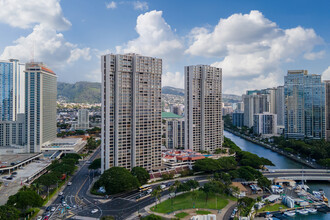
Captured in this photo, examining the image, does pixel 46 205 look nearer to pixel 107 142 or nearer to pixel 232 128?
pixel 107 142

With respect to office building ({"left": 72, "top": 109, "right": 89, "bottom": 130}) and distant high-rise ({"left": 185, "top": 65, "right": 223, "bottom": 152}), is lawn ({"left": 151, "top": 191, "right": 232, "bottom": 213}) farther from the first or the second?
office building ({"left": 72, "top": 109, "right": 89, "bottom": 130})

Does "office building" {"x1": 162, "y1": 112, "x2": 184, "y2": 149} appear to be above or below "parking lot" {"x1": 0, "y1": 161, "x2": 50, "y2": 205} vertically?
above

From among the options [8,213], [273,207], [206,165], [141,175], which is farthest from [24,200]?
[273,207]

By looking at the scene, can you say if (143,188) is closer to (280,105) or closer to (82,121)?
(82,121)

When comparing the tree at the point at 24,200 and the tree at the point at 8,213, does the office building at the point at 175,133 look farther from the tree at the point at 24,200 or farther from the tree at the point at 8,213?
the tree at the point at 8,213

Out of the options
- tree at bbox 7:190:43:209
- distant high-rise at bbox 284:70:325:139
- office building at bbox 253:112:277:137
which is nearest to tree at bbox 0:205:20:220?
tree at bbox 7:190:43:209

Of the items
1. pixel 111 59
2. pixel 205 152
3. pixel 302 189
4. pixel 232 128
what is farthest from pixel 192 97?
pixel 232 128

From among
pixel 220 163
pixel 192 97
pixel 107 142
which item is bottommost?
pixel 220 163
